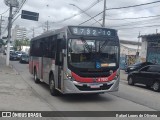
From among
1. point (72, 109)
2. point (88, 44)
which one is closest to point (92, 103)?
point (72, 109)

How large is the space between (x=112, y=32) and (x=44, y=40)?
16.5ft

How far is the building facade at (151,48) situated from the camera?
128ft

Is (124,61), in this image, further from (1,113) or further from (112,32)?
(1,113)

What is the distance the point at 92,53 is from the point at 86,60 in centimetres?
39

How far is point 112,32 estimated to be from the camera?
539 inches

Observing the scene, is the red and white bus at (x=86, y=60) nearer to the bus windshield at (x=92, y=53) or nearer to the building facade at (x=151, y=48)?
the bus windshield at (x=92, y=53)

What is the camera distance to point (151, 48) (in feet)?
133

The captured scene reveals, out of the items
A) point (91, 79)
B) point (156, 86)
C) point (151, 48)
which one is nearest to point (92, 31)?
point (91, 79)

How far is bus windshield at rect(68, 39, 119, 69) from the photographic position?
41.7 ft

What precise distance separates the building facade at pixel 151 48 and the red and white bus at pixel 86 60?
86.3ft

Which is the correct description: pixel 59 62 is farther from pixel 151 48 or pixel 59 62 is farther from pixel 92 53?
pixel 151 48

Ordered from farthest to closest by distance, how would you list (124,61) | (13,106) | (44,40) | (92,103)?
(124,61) → (44,40) → (92,103) → (13,106)

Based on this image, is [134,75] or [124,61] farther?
[124,61]

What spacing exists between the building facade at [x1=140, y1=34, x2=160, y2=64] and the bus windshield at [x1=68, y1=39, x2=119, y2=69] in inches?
1038
